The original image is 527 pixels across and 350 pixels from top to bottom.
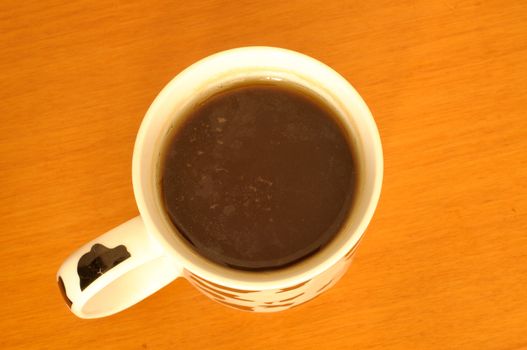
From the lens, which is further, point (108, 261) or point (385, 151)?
point (385, 151)

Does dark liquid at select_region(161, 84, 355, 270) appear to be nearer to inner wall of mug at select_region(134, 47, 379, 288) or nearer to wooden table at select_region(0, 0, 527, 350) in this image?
inner wall of mug at select_region(134, 47, 379, 288)

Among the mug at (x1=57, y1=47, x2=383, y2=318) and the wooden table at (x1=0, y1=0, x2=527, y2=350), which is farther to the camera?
the wooden table at (x1=0, y1=0, x2=527, y2=350)

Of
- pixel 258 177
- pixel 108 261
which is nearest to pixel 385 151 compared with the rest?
pixel 258 177

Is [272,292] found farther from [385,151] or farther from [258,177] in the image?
[385,151]

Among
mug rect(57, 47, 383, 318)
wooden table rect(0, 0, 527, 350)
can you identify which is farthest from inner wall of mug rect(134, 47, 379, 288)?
wooden table rect(0, 0, 527, 350)

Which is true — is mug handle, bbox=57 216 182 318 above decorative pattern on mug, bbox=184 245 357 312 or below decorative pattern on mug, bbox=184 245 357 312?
above
